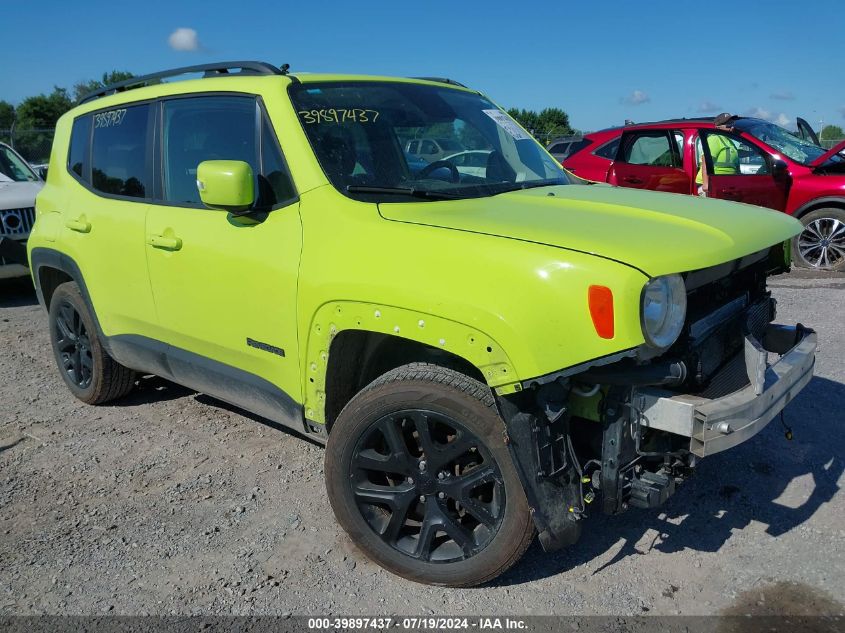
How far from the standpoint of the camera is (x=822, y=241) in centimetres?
877

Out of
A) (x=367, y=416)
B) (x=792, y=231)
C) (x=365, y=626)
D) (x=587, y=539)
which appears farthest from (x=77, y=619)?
(x=792, y=231)

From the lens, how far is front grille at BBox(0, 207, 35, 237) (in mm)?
7703

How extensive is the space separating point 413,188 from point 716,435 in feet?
5.04

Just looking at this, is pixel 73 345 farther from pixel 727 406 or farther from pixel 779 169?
pixel 779 169

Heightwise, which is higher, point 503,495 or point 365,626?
point 503,495

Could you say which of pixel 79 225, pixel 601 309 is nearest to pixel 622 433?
pixel 601 309

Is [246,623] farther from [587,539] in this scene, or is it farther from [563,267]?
[563,267]

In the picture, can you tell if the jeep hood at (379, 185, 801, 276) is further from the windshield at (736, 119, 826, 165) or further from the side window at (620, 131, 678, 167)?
the windshield at (736, 119, 826, 165)

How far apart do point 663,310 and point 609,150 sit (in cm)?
787

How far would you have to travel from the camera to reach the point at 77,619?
2.75 meters

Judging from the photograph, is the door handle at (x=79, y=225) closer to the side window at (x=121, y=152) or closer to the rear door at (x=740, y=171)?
the side window at (x=121, y=152)

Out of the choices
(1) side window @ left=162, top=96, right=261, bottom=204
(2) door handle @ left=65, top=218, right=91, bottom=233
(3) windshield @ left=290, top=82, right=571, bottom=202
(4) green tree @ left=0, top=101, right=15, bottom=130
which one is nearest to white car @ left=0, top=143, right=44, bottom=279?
(2) door handle @ left=65, top=218, right=91, bottom=233

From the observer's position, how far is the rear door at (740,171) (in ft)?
28.0

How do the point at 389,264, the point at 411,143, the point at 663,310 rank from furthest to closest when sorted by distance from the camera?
1. the point at 411,143
2. the point at 389,264
3. the point at 663,310
